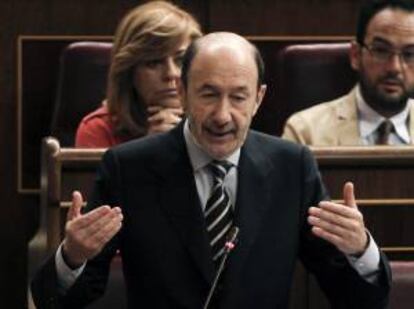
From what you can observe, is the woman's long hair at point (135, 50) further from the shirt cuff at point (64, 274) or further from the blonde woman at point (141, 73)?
the shirt cuff at point (64, 274)

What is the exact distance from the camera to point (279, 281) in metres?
1.51

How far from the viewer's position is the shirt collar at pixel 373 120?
2258 millimetres

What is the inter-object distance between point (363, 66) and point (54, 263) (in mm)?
976

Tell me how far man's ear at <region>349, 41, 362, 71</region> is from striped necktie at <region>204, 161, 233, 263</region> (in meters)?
0.82

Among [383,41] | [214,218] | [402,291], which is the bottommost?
[402,291]

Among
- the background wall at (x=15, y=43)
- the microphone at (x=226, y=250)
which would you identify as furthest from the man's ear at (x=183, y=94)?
the background wall at (x=15, y=43)

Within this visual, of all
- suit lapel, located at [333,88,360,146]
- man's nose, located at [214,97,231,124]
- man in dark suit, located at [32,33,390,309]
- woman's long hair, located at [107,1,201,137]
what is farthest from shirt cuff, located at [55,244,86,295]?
suit lapel, located at [333,88,360,146]

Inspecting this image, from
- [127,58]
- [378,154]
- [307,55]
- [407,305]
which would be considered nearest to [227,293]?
[407,305]

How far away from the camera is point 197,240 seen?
4.91 ft

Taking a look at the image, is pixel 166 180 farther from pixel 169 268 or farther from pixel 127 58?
pixel 127 58

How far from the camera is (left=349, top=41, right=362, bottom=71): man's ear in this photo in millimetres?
2277

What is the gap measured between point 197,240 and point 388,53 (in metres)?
0.86

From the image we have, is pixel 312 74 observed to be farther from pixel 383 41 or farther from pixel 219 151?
pixel 219 151

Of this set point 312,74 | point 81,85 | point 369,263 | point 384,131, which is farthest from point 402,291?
point 81,85
